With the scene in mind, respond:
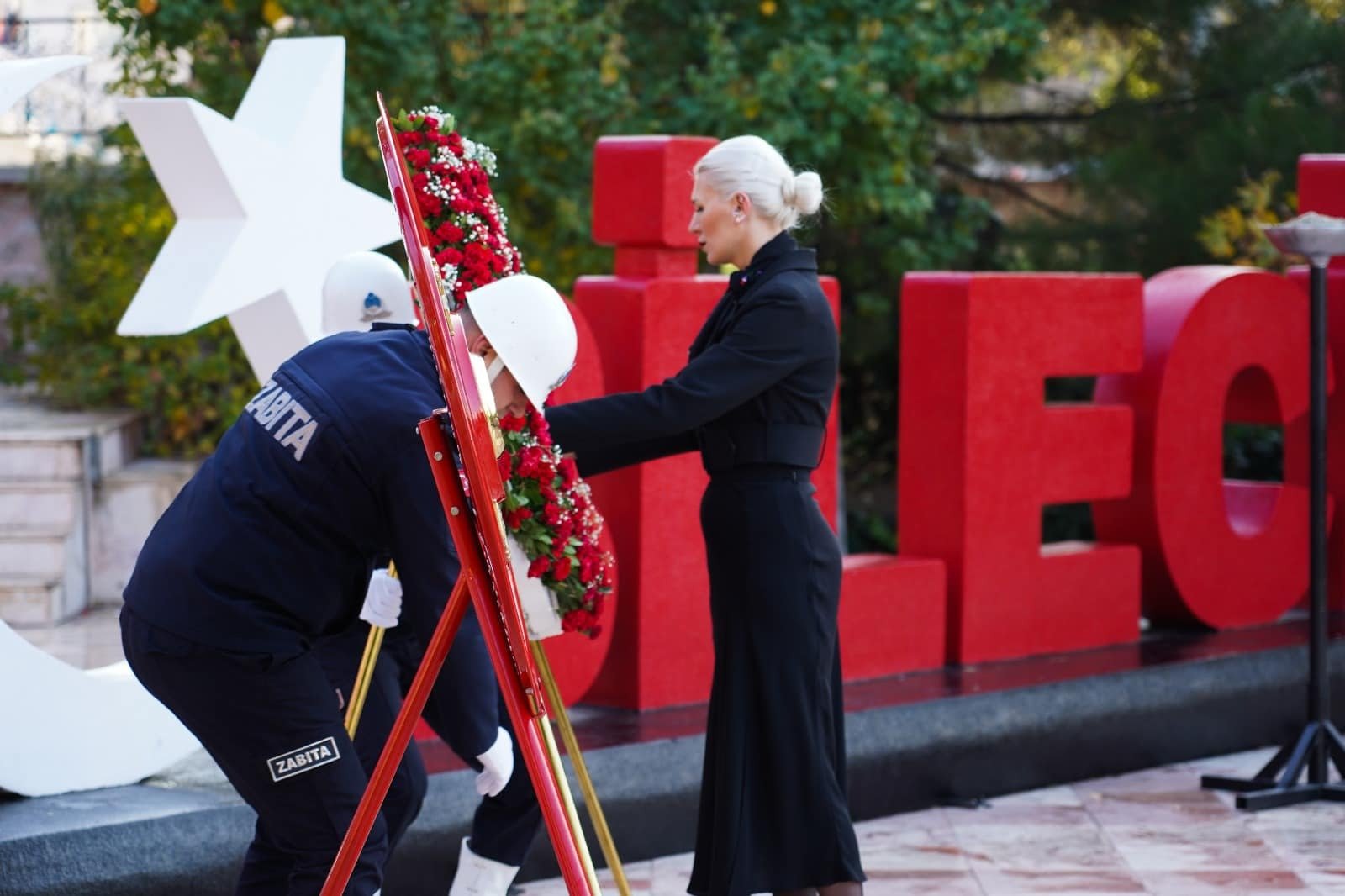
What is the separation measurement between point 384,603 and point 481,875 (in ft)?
3.00

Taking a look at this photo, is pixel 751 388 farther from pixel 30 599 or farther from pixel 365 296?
pixel 30 599

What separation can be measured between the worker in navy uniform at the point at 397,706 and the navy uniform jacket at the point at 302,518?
0.67 m

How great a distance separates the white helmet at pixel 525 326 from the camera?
3377 mm

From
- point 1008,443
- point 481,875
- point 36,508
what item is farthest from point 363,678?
point 36,508

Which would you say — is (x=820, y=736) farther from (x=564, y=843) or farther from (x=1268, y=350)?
(x=1268, y=350)

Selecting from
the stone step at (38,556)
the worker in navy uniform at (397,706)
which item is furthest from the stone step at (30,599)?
the worker in navy uniform at (397,706)

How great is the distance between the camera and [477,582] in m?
3.36

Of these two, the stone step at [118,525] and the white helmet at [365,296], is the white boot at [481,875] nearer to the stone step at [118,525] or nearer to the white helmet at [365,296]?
the white helmet at [365,296]

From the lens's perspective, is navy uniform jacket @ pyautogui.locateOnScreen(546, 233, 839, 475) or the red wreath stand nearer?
the red wreath stand

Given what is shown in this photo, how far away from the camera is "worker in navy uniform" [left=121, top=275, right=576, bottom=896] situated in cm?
340

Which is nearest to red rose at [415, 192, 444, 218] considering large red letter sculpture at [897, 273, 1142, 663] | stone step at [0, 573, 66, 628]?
large red letter sculpture at [897, 273, 1142, 663]

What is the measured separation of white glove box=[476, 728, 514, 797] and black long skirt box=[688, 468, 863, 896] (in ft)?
2.04

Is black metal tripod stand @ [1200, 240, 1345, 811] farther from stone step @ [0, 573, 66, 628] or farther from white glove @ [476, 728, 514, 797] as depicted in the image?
stone step @ [0, 573, 66, 628]

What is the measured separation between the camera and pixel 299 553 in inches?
136
